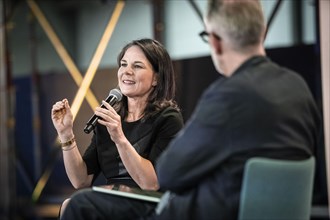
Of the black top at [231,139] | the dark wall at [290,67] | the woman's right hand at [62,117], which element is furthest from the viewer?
the dark wall at [290,67]

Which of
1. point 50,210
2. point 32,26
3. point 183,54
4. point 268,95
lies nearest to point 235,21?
point 268,95

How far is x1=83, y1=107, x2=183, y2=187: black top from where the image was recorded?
5.02ft

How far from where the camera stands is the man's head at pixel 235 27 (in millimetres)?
1045

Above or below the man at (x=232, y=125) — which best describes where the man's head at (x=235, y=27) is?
above

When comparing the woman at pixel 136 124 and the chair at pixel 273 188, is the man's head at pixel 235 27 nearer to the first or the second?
the chair at pixel 273 188

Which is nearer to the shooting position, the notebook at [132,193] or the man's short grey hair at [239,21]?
the man's short grey hair at [239,21]

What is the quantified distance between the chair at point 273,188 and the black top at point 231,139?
23mm

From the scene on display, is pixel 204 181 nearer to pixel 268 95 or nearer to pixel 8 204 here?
pixel 268 95

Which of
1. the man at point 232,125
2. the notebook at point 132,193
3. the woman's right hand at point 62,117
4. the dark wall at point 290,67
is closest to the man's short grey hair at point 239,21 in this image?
the man at point 232,125

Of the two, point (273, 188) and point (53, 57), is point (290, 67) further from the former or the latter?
point (53, 57)

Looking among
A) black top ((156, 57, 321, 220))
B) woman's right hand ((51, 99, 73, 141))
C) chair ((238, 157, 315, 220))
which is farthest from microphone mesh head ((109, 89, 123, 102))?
chair ((238, 157, 315, 220))

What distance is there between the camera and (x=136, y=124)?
62.1 inches

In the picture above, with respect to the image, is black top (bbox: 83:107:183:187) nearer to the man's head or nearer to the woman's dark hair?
the woman's dark hair

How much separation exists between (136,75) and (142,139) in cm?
22
